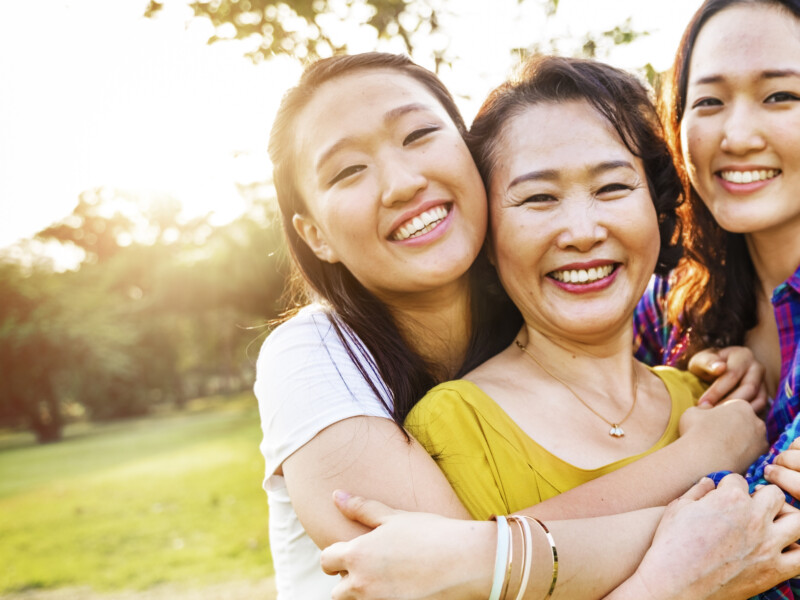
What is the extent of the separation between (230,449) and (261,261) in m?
6.77

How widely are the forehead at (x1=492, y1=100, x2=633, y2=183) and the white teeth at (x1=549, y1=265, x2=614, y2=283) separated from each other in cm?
36

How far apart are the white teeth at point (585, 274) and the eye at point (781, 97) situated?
3.12 feet

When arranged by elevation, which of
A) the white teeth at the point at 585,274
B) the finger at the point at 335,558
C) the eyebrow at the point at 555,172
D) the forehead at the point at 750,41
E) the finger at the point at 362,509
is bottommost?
the finger at the point at 335,558

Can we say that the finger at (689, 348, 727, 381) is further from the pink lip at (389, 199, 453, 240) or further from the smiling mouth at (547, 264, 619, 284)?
the pink lip at (389, 199, 453, 240)

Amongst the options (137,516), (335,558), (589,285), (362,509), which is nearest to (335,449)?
(362,509)

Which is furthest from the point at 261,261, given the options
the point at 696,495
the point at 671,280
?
the point at 696,495

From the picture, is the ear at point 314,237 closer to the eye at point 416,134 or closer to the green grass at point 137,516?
the eye at point 416,134

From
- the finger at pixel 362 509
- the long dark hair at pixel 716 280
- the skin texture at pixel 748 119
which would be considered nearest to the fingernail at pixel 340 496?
the finger at pixel 362 509

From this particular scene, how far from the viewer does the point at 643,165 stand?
9.02ft

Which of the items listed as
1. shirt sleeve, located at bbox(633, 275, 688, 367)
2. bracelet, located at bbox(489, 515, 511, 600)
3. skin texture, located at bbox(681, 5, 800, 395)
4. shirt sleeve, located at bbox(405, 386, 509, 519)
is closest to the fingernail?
shirt sleeve, located at bbox(405, 386, 509, 519)

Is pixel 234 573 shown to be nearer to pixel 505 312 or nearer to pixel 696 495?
pixel 505 312

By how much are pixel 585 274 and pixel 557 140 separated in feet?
1.57

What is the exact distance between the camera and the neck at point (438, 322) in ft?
9.93

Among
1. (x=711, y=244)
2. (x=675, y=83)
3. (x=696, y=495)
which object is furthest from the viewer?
(x=711, y=244)
